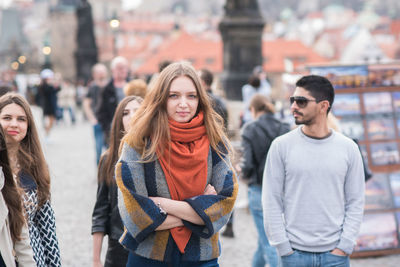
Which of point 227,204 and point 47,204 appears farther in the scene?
point 47,204

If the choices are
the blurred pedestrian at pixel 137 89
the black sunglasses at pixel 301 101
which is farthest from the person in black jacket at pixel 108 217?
the blurred pedestrian at pixel 137 89

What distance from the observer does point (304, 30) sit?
116 meters

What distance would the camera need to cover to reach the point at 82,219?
24.1 ft

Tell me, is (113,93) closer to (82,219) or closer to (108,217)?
(82,219)

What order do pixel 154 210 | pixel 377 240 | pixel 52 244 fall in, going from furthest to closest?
pixel 377 240 < pixel 52 244 < pixel 154 210

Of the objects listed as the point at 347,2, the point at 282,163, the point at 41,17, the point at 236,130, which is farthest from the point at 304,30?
the point at 282,163

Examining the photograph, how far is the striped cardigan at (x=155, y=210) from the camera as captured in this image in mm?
2561

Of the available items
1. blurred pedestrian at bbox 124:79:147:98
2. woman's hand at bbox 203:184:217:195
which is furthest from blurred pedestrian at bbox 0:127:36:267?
blurred pedestrian at bbox 124:79:147:98

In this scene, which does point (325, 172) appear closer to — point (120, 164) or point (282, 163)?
point (282, 163)

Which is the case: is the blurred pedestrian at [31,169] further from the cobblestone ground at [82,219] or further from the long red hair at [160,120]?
the long red hair at [160,120]

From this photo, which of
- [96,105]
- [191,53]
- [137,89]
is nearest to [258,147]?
[137,89]

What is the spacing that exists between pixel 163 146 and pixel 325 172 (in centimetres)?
111

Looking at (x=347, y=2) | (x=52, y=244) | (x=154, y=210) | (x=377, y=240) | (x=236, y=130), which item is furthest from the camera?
(x=347, y=2)

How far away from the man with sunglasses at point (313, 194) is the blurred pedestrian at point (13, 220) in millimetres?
A: 1376
